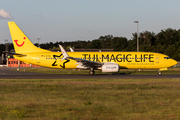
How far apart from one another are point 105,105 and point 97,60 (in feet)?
85.9

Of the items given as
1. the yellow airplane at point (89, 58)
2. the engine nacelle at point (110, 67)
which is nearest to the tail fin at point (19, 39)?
the yellow airplane at point (89, 58)

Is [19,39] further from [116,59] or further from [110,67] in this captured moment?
[116,59]

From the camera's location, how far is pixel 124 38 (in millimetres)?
145250

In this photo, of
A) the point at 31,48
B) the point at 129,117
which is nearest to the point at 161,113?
the point at 129,117

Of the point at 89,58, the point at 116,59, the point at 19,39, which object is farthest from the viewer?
the point at 19,39

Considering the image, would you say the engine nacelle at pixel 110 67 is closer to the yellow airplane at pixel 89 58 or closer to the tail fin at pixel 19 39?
the yellow airplane at pixel 89 58

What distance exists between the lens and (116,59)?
127 ft

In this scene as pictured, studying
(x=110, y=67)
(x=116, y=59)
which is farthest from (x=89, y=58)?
(x=110, y=67)

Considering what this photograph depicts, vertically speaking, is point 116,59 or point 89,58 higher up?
point 89,58

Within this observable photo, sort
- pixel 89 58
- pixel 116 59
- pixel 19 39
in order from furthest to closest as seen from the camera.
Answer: pixel 19 39, pixel 89 58, pixel 116 59

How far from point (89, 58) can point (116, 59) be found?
14.6 feet

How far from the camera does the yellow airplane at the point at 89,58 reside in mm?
38562

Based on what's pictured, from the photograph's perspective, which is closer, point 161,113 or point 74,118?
point 74,118

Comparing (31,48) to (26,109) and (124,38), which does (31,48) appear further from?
(124,38)
